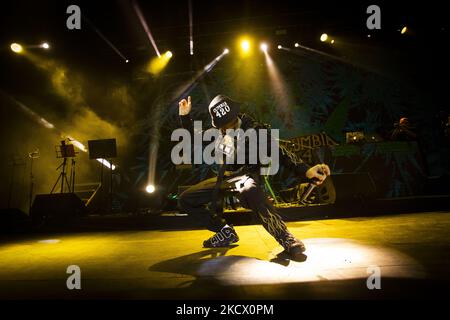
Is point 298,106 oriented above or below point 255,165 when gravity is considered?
above

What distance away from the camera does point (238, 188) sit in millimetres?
2643

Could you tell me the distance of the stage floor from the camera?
64.0 inches

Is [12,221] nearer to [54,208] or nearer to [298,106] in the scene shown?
[54,208]

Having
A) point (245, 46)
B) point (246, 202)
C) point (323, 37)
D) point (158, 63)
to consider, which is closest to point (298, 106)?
point (323, 37)

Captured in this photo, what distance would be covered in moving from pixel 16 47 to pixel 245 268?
Result: 9.34 meters

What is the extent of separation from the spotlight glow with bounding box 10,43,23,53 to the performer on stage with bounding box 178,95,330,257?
24.5 feet

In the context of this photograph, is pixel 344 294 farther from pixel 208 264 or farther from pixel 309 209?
pixel 309 209

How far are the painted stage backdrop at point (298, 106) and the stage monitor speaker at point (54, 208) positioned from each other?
2.94 meters

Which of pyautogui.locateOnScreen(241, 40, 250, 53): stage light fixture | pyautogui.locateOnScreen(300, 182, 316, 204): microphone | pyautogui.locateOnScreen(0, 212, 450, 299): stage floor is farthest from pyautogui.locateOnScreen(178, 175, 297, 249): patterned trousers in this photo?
pyautogui.locateOnScreen(241, 40, 250, 53): stage light fixture

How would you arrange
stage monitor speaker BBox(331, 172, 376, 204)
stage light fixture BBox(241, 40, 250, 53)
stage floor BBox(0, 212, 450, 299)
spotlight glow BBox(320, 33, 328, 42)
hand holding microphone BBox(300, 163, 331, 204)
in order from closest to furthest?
stage floor BBox(0, 212, 450, 299) → hand holding microphone BBox(300, 163, 331, 204) → stage monitor speaker BBox(331, 172, 376, 204) → spotlight glow BBox(320, 33, 328, 42) → stage light fixture BBox(241, 40, 250, 53)

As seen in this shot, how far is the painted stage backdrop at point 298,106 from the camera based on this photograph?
8.02 m

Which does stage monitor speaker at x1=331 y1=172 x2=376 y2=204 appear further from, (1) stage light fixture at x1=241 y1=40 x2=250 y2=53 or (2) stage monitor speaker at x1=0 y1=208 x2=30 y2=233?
(2) stage monitor speaker at x1=0 y1=208 x2=30 y2=233
